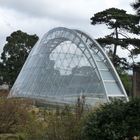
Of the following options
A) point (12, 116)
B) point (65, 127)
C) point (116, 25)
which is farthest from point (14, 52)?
point (65, 127)

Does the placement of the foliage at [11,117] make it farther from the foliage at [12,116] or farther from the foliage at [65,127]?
the foliage at [65,127]

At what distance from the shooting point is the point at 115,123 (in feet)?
35.7

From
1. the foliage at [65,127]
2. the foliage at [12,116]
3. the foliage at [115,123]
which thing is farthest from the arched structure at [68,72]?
the foliage at [115,123]

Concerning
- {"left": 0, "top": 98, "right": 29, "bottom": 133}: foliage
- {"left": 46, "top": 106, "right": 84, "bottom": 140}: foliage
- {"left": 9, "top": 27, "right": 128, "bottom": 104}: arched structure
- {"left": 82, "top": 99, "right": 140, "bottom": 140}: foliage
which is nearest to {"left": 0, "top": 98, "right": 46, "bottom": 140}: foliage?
{"left": 0, "top": 98, "right": 29, "bottom": 133}: foliage

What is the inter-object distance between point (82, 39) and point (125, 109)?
3442 centimetres

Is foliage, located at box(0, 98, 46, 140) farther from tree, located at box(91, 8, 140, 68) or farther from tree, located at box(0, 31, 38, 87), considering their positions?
tree, located at box(0, 31, 38, 87)

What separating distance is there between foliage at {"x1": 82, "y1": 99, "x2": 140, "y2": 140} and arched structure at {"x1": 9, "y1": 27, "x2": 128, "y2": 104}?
84.3ft

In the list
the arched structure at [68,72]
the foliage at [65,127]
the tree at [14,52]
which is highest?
the tree at [14,52]

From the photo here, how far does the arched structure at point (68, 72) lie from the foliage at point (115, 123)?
25.7 metres

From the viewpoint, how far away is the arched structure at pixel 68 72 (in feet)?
136

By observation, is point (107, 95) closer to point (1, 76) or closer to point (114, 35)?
point (114, 35)

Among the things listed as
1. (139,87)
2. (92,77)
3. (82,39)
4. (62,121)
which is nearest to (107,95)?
(92,77)

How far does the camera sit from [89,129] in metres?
11.1

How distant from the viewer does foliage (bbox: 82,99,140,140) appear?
10719mm
